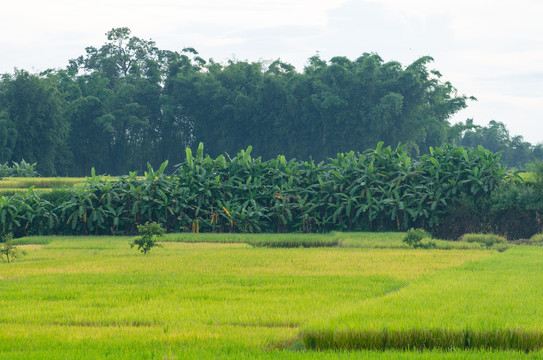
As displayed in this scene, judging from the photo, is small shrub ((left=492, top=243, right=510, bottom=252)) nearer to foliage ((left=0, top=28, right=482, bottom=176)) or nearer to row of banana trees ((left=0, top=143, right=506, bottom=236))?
row of banana trees ((left=0, top=143, right=506, bottom=236))

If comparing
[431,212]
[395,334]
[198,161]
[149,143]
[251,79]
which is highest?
[251,79]

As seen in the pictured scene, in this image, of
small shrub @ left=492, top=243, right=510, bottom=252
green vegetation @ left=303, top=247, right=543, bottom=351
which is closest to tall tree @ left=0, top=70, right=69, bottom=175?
small shrub @ left=492, top=243, right=510, bottom=252

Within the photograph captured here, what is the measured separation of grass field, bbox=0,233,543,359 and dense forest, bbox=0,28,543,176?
31.9 metres

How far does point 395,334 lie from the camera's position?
6.12 meters

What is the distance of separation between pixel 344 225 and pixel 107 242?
20.7 feet

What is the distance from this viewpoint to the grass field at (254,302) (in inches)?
239

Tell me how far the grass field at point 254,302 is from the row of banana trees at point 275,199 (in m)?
4.64

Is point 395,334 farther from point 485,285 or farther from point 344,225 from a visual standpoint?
point 344,225

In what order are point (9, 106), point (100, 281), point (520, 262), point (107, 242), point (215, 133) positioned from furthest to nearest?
point (215, 133)
point (9, 106)
point (107, 242)
point (520, 262)
point (100, 281)

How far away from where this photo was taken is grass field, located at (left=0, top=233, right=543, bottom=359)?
607 cm

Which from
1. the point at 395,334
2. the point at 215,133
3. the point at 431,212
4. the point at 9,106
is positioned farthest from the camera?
the point at 215,133

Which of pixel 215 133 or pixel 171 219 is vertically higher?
pixel 215 133

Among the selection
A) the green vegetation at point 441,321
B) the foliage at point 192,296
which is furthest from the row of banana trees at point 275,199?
the green vegetation at point 441,321

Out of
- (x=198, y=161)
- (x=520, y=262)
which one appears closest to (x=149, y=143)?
(x=198, y=161)
